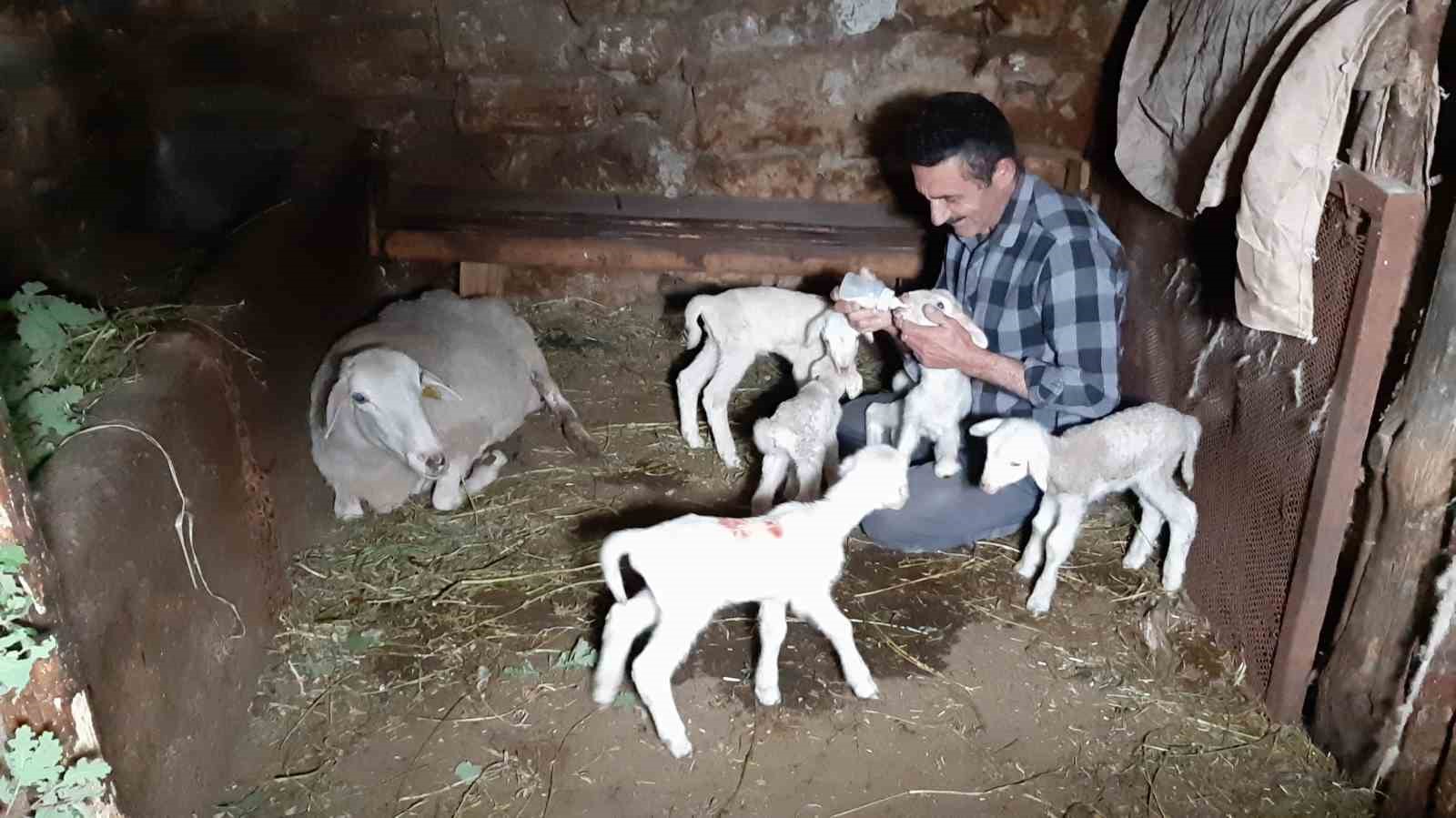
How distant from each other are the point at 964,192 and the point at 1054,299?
497 millimetres

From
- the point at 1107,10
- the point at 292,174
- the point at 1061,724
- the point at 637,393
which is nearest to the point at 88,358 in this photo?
the point at 292,174

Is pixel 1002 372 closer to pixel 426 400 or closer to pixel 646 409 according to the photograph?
pixel 646 409

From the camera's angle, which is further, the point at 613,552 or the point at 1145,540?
the point at 1145,540

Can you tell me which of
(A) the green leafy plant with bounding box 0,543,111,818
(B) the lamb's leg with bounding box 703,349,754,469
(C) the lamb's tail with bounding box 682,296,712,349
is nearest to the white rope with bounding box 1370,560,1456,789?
(B) the lamb's leg with bounding box 703,349,754,469

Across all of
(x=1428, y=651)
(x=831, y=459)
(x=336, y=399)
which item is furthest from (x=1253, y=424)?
(x=336, y=399)

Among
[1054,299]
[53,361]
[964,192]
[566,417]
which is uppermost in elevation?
[964,192]

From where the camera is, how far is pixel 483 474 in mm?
4637

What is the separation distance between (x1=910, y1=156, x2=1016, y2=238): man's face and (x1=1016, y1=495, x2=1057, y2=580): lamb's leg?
3.50 feet

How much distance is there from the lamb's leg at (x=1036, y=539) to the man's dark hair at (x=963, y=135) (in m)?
1.25

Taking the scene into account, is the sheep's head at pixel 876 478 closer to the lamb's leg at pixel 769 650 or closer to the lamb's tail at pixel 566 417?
the lamb's leg at pixel 769 650

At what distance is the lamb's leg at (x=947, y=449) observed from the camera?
3846 millimetres

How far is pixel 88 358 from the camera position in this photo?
3.10 meters

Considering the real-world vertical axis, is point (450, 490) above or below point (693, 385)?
below

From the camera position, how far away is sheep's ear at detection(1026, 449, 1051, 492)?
3359mm
